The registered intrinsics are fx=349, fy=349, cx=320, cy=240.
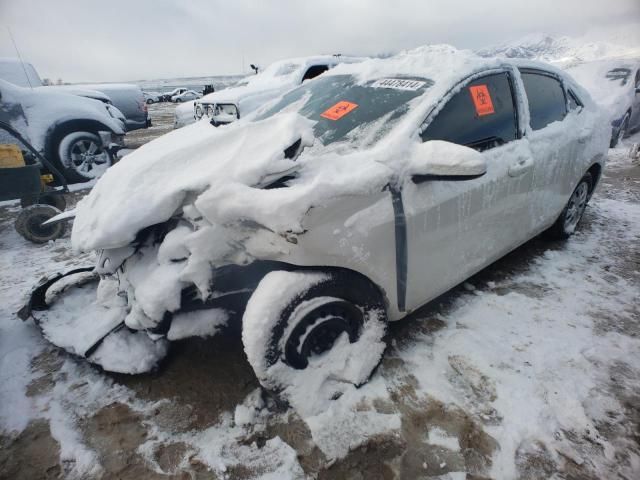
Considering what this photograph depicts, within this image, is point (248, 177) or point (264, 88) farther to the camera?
point (264, 88)

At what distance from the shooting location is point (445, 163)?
5.41 ft

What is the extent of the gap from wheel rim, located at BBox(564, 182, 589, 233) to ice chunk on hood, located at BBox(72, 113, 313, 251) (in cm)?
→ 293

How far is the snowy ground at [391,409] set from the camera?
1619 mm

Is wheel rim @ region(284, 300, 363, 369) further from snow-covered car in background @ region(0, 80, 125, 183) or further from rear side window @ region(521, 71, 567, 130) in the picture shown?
snow-covered car in background @ region(0, 80, 125, 183)

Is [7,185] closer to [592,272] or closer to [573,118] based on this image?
[573,118]

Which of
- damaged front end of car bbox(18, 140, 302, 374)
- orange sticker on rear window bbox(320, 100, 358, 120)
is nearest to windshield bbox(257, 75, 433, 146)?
orange sticker on rear window bbox(320, 100, 358, 120)

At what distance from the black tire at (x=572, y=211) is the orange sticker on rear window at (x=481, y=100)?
1.65 metres

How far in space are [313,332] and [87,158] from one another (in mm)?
6030

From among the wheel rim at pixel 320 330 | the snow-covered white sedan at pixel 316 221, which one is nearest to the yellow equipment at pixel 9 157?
the snow-covered white sedan at pixel 316 221

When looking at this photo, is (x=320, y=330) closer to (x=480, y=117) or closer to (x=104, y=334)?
(x=104, y=334)

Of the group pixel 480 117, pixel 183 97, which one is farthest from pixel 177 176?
pixel 183 97

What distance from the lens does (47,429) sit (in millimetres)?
1807

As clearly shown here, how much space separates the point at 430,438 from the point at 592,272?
2.39 metres

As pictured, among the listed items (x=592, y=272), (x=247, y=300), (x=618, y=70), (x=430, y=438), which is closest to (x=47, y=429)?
(x=247, y=300)
